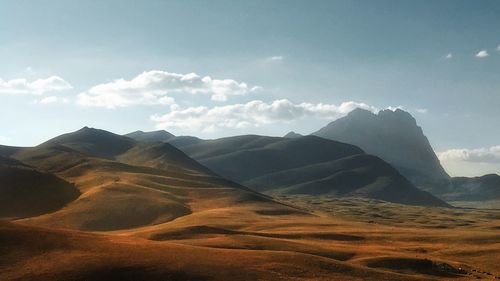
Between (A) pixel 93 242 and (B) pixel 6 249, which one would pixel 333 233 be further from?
(B) pixel 6 249

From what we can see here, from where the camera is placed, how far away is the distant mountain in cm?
14275

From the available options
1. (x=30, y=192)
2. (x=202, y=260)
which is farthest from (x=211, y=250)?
(x=30, y=192)

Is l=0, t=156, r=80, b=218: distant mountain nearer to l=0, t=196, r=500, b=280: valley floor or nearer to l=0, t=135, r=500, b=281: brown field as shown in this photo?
l=0, t=135, r=500, b=281: brown field

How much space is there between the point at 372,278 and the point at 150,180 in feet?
471

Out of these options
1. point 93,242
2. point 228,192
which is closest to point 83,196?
point 228,192

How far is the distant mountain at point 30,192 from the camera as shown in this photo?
14275cm

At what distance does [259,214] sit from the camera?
14362 centimetres

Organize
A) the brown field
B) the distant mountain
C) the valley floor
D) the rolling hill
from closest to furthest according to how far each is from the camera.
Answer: the valley floor → the brown field → the rolling hill → the distant mountain

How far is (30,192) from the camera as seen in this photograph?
156 metres

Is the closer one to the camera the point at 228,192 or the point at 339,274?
the point at 339,274

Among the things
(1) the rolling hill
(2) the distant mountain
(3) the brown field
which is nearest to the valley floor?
(3) the brown field

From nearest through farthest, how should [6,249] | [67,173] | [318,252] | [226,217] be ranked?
[6,249]
[318,252]
[226,217]
[67,173]

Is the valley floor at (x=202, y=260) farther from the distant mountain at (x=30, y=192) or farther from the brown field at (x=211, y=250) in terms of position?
the distant mountain at (x=30, y=192)

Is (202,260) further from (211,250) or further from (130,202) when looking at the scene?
(130,202)
